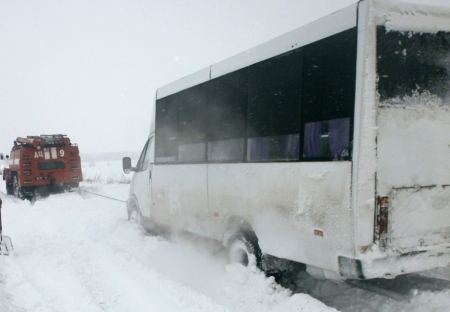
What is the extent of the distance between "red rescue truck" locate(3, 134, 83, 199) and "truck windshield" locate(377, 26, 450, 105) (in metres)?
16.2

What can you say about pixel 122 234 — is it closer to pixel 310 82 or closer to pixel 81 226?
pixel 81 226

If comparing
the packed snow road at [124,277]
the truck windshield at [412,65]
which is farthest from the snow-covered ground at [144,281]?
the truck windshield at [412,65]

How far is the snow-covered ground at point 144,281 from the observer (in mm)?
4445

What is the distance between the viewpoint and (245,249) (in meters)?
5.14

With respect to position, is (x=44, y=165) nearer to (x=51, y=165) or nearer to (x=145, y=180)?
(x=51, y=165)

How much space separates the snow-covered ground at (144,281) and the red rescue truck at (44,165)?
893cm

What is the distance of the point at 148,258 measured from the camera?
263 inches

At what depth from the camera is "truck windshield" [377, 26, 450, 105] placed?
360 centimetres

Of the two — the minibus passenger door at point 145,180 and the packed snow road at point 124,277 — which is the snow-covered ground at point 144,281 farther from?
the minibus passenger door at point 145,180

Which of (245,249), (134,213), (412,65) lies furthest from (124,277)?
(412,65)

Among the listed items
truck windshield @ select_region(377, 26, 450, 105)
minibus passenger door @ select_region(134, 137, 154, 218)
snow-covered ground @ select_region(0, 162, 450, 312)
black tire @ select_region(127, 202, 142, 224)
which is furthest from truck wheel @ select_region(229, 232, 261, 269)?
black tire @ select_region(127, 202, 142, 224)

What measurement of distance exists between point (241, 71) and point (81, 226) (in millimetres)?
6753

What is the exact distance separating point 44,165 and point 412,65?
16756 millimetres

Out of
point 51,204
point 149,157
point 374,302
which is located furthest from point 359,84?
point 51,204
